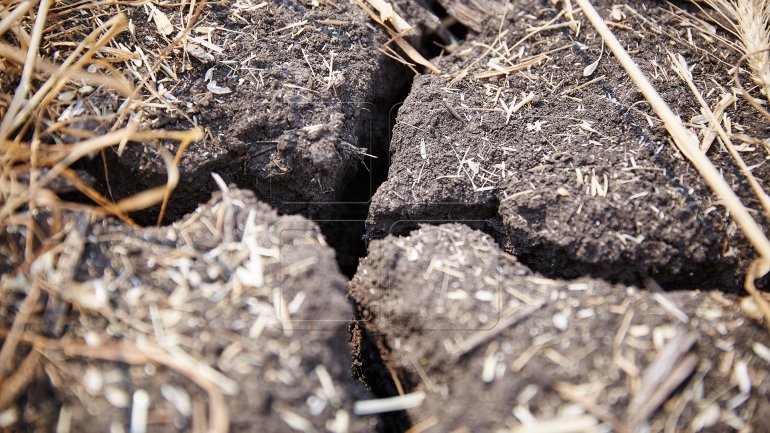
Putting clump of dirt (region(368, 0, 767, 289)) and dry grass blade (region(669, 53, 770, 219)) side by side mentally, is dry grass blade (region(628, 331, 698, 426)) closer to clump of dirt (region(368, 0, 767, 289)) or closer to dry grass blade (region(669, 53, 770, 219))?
clump of dirt (region(368, 0, 767, 289))

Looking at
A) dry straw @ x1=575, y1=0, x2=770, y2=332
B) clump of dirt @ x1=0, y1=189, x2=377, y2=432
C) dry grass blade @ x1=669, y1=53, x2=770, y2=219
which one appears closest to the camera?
clump of dirt @ x1=0, y1=189, x2=377, y2=432

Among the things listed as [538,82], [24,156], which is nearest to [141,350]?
[24,156]

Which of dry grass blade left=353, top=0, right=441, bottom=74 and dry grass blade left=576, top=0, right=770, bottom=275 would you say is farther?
dry grass blade left=353, top=0, right=441, bottom=74

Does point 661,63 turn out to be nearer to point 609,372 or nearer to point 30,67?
point 609,372

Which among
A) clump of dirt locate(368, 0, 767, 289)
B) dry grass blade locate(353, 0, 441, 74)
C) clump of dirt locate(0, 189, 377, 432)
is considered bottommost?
clump of dirt locate(0, 189, 377, 432)

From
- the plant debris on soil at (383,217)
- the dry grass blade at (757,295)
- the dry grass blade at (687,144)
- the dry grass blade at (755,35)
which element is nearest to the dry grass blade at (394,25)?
the plant debris on soil at (383,217)

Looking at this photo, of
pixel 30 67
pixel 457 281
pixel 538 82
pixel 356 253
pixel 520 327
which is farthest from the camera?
pixel 356 253

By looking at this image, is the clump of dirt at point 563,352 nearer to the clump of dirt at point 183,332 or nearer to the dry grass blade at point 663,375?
the dry grass blade at point 663,375

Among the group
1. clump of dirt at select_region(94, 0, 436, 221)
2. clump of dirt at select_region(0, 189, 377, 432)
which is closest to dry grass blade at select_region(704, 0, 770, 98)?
clump of dirt at select_region(94, 0, 436, 221)

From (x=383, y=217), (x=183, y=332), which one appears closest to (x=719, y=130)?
(x=383, y=217)
